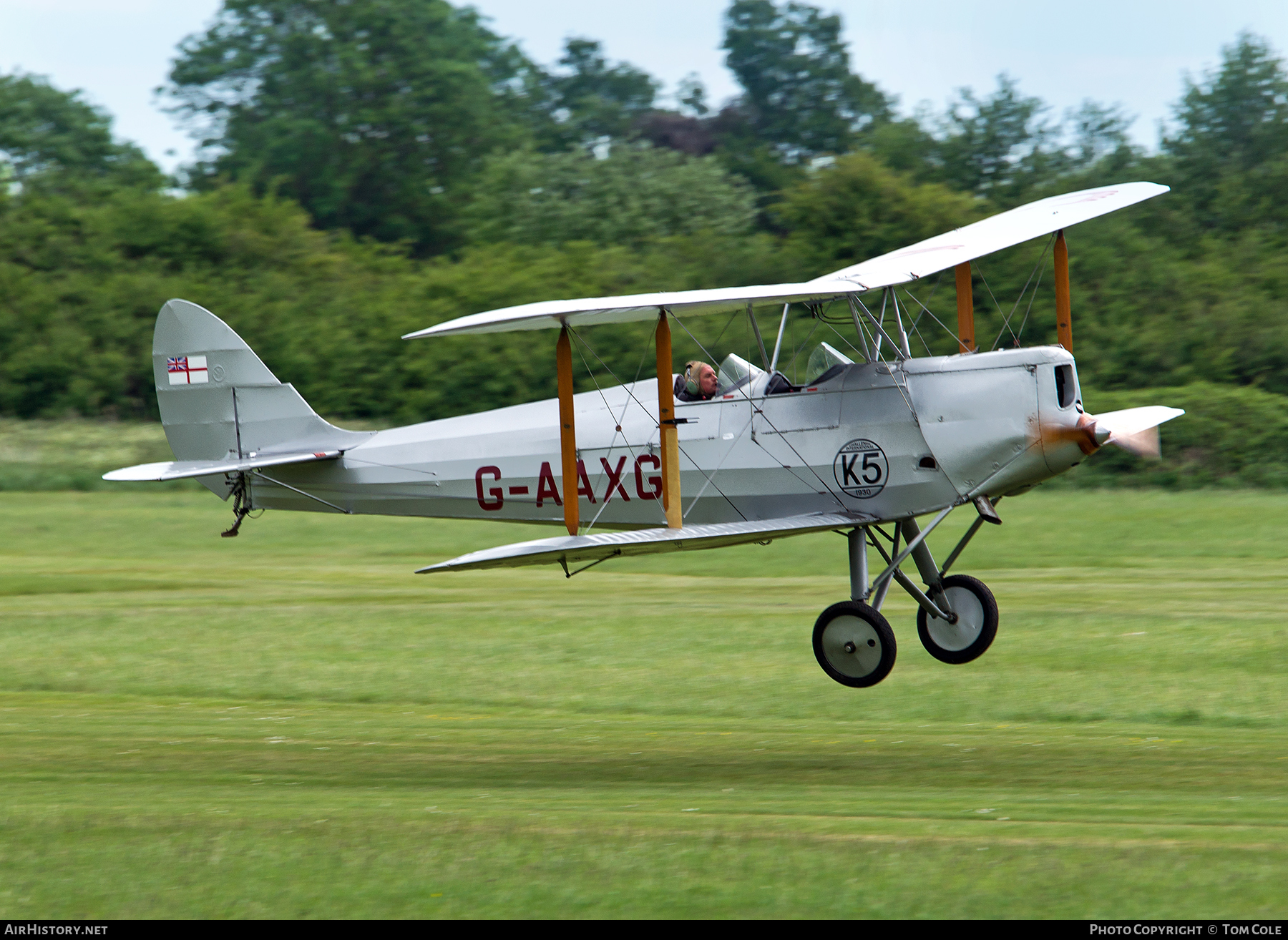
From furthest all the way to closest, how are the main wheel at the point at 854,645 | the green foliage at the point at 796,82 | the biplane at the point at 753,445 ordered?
the green foliage at the point at 796,82
the main wheel at the point at 854,645
the biplane at the point at 753,445

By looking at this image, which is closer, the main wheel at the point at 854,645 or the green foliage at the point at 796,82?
the main wheel at the point at 854,645

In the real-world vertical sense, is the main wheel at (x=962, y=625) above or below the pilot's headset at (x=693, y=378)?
below

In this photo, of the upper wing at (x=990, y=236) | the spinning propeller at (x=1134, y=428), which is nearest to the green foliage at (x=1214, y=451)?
the upper wing at (x=990, y=236)

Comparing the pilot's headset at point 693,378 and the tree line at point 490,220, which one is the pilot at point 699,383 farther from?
the tree line at point 490,220

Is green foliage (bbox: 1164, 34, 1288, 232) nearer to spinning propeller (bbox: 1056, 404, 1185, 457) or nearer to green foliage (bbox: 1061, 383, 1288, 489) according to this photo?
green foliage (bbox: 1061, 383, 1288, 489)

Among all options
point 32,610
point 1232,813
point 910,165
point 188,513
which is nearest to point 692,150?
point 910,165

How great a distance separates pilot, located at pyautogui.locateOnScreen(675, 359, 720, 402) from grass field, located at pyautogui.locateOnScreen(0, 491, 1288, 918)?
3.11 metres

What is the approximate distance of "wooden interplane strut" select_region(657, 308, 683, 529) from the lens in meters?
11.4

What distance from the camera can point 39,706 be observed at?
15.7 m

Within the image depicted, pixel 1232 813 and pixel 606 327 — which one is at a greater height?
pixel 606 327

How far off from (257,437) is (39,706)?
12.5 feet

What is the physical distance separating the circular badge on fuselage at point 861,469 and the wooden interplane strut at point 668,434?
4.79 ft

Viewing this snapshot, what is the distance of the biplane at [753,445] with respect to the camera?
11.6 m
